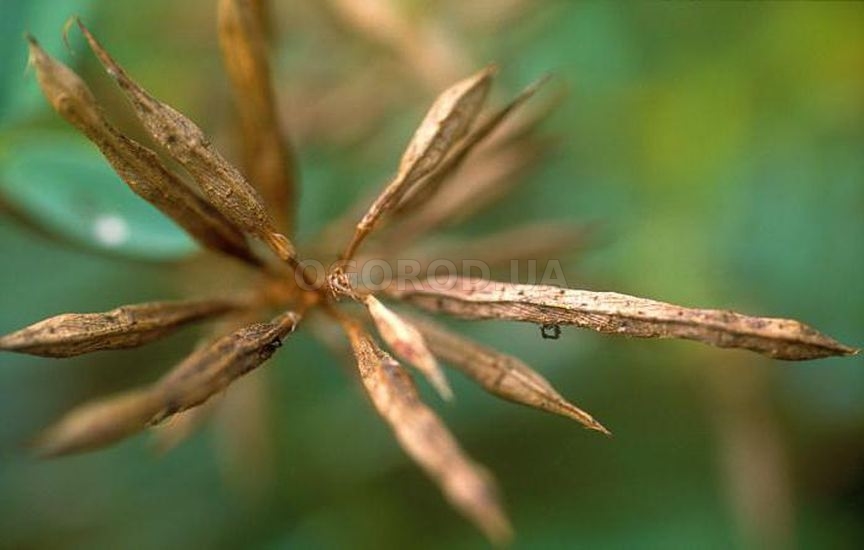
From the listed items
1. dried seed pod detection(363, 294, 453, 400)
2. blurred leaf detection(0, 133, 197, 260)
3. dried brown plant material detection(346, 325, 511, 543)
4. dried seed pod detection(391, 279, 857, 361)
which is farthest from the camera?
blurred leaf detection(0, 133, 197, 260)

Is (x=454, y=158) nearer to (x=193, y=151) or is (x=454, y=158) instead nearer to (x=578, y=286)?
(x=193, y=151)

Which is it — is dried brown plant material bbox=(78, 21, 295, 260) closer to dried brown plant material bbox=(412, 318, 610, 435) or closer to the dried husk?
the dried husk

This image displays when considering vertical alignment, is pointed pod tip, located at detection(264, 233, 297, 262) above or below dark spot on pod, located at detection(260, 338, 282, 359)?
above

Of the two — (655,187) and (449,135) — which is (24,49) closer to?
(449,135)

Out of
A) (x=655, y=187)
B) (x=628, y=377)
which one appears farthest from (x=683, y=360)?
(x=655, y=187)

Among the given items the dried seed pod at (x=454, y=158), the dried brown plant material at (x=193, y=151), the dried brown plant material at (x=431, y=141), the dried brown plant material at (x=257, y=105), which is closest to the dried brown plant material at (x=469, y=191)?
the dried brown plant material at (x=257, y=105)

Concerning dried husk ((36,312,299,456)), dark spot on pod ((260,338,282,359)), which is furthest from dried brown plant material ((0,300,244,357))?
dark spot on pod ((260,338,282,359))

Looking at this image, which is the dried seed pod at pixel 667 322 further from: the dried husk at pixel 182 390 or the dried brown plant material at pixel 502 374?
the dried husk at pixel 182 390
